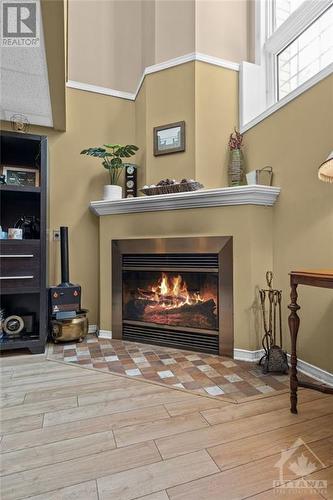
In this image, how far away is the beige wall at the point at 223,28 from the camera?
112 inches

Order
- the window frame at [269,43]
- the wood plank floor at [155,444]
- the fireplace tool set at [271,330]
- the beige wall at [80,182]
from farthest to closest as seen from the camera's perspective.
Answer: the beige wall at [80,182], the window frame at [269,43], the fireplace tool set at [271,330], the wood plank floor at [155,444]

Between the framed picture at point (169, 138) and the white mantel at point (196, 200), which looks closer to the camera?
the white mantel at point (196, 200)

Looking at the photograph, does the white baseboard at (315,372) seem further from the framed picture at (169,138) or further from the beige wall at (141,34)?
the beige wall at (141,34)

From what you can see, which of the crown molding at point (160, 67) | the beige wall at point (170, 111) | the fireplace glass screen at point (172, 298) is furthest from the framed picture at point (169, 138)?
the fireplace glass screen at point (172, 298)

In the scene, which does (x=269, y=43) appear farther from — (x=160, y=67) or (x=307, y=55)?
(x=160, y=67)

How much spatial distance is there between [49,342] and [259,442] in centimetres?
209

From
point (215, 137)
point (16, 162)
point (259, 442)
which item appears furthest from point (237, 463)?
point (16, 162)

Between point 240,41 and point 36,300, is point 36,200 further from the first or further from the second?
point 240,41

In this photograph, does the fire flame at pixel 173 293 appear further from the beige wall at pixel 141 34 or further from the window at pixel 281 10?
the window at pixel 281 10

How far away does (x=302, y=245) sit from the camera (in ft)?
6.72

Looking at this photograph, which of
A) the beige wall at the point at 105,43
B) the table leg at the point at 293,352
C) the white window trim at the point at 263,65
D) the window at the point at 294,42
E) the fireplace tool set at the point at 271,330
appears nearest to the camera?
the table leg at the point at 293,352

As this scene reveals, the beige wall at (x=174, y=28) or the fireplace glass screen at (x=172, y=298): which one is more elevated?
the beige wall at (x=174, y=28)

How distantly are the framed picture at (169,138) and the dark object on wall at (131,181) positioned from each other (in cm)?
30

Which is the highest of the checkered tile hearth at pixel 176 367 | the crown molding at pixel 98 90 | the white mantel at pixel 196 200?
the crown molding at pixel 98 90
